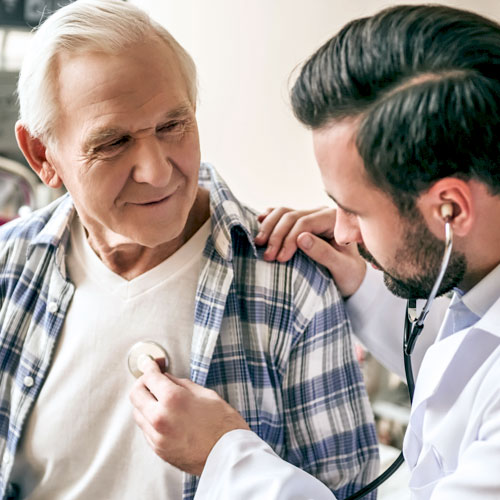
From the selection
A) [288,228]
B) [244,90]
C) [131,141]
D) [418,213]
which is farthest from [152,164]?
Result: [244,90]

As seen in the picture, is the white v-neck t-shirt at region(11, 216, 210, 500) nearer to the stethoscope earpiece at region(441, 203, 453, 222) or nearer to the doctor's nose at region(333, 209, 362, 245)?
the doctor's nose at region(333, 209, 362, 245)

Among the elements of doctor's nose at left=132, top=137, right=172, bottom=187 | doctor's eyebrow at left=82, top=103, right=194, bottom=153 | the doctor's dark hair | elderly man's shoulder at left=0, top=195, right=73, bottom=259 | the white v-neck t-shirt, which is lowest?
the white v-neck t-shirt

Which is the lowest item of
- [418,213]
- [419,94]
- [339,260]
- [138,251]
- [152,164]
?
[138,251]

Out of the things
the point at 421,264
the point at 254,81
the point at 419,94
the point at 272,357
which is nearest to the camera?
the point at 419,94

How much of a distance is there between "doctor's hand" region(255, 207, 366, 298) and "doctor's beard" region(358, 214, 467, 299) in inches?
11.5

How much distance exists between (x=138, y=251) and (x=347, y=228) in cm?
54

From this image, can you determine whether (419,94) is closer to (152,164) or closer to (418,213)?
(418,213)

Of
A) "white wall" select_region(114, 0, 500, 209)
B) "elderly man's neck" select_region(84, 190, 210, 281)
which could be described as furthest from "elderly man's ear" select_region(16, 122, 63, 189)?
"white wall" select_region(114, 0, 500, 209)

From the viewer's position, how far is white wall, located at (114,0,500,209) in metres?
2.49

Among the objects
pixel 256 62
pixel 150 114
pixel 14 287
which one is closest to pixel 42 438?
pixel 14 287

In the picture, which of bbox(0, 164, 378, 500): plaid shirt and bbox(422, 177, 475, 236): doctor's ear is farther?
bbox(0, 164, 378, 500): plaid shirt

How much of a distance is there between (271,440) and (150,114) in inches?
27.4

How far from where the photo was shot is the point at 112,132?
1.27 m

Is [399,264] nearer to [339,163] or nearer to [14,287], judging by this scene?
[339,163]
